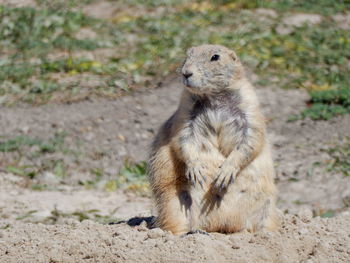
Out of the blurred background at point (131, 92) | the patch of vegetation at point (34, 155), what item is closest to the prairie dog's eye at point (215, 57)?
the blurred background at point (131, 92)

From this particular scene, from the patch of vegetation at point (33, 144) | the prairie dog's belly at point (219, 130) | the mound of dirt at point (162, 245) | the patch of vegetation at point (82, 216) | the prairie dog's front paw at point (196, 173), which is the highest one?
the prairie dog's belly at point (219, 130)

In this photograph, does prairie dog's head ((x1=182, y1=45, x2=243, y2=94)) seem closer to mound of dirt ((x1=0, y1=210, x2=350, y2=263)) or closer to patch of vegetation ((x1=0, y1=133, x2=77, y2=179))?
mound of dirt ((x1=0, y1=210, x2=350, y2=263))

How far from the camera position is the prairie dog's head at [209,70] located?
4.64 m

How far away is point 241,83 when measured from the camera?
190 inches

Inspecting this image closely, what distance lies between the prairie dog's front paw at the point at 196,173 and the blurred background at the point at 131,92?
171 centimetres

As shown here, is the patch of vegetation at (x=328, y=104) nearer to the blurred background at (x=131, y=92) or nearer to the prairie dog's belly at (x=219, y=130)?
the blurred background at (x=131, y=92)

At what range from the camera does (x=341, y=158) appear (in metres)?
7.85

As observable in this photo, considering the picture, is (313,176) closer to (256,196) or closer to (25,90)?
(256,196)

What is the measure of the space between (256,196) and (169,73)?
5.54m

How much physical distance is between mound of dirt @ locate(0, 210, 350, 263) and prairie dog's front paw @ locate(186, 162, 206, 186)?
0.36 m

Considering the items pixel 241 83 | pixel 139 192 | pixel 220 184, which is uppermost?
pixel 241 83

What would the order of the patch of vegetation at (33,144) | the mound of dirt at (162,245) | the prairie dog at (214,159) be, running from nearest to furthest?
the mound of dirt at (162,245), the prairie dog at (214,159), the patch of vegetation at (33,144)

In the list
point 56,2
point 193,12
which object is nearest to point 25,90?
point 56,2

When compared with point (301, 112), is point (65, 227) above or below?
above
